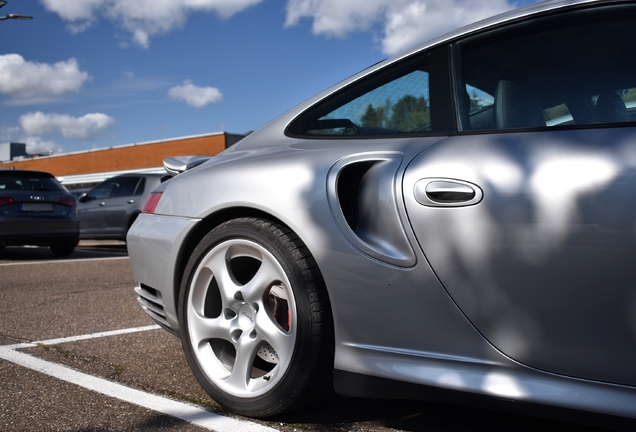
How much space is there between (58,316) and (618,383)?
3.66 metres

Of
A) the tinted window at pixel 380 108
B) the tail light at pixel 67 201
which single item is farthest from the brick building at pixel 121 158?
the tinted window at pixel 380 108

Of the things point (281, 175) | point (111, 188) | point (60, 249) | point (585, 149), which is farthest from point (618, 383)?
point (111, 188)

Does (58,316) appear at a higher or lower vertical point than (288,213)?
lower

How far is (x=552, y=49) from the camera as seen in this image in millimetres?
2012

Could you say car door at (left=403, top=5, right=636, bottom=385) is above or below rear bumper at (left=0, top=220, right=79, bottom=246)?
above

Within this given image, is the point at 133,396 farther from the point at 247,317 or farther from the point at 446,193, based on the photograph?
the point at 446,193

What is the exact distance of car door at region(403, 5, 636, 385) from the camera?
5.52ft

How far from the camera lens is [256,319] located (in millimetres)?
2277

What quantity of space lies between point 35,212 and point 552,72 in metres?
8.16

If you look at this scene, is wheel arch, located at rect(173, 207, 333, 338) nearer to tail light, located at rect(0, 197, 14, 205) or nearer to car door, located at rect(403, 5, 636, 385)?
car door, located at rect(403, 5, 636, 385)

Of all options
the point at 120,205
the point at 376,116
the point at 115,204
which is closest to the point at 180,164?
the point at 376,116

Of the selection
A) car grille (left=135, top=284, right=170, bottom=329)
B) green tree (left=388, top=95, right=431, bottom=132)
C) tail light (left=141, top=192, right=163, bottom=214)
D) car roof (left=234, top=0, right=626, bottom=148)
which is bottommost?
car grille (left=135, top=284, right=170, bottom=329)

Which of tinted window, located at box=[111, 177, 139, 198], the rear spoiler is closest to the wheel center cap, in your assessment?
the rear spoiler

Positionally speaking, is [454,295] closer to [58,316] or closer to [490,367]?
[490,367]
